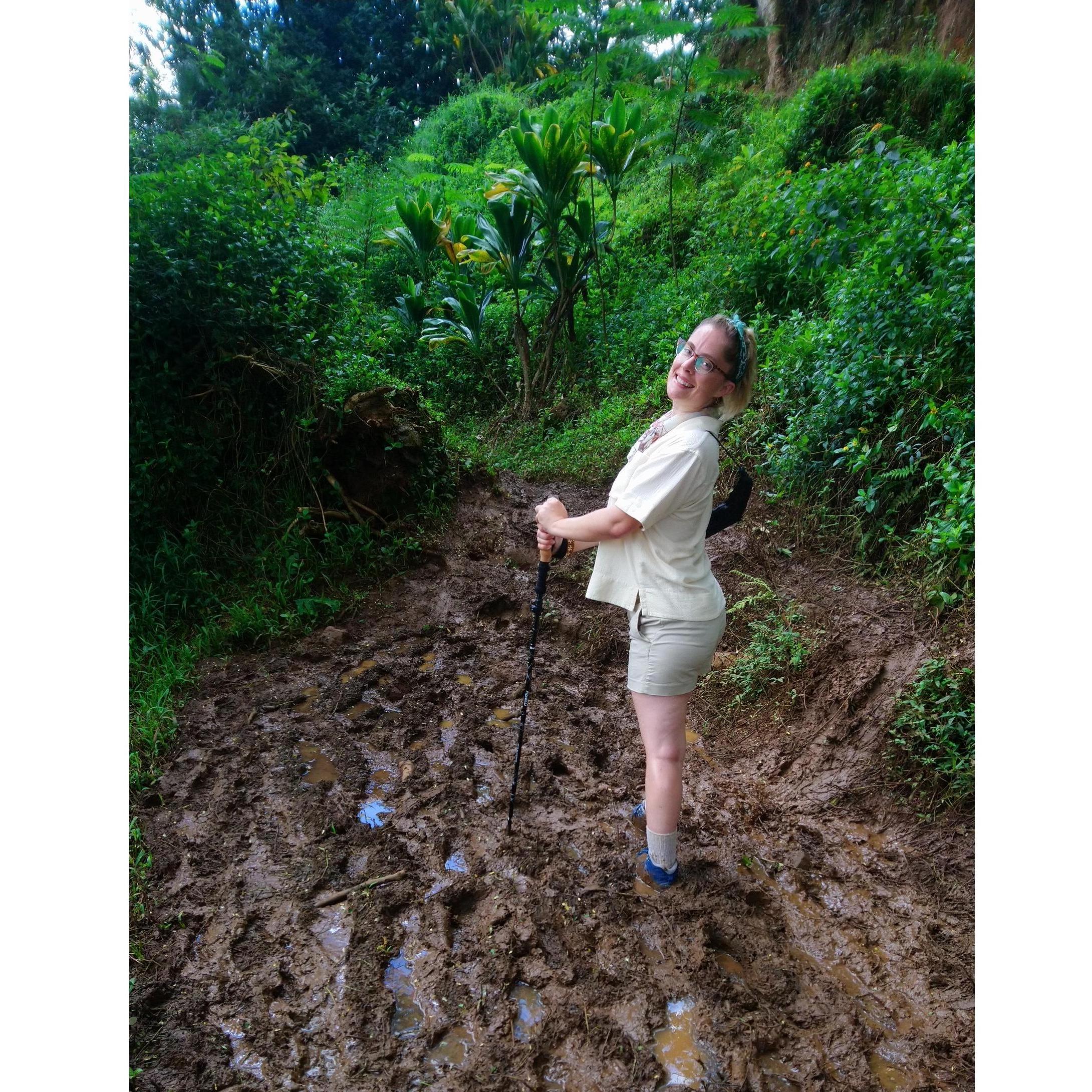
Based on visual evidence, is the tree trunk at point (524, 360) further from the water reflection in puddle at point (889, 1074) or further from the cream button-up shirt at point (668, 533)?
the water reflection in puddle at point (889, 1074)

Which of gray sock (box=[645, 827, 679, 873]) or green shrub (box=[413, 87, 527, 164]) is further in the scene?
green shrub (box=[413, 87, 527, 164])

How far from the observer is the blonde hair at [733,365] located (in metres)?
2.05

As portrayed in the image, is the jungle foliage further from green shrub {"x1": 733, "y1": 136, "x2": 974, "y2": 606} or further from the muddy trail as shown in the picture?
the muddy trail

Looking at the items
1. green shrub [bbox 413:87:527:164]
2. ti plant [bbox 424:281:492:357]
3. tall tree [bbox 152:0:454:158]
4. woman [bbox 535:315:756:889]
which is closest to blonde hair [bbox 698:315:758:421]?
woman [bbox 535:315:756:889]

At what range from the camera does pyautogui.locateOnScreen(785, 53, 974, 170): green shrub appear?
6887 mm

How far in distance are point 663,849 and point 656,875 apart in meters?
0.12

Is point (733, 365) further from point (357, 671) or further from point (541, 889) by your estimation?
point (357, 671)

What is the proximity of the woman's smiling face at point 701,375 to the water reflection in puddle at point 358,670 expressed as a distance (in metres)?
2.51

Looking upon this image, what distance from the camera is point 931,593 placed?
313 centimetres

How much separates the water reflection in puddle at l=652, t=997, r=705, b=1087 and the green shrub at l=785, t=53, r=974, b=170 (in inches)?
314

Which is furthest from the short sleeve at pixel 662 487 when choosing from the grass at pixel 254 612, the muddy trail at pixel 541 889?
the grass at pixel 254 612

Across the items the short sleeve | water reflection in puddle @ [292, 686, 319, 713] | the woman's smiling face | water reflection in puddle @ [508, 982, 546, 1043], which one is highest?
the woman's smiling face

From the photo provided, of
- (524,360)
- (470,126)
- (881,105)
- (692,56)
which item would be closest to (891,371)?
(524,360)

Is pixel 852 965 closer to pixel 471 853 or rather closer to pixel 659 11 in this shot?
pixel 471 853
